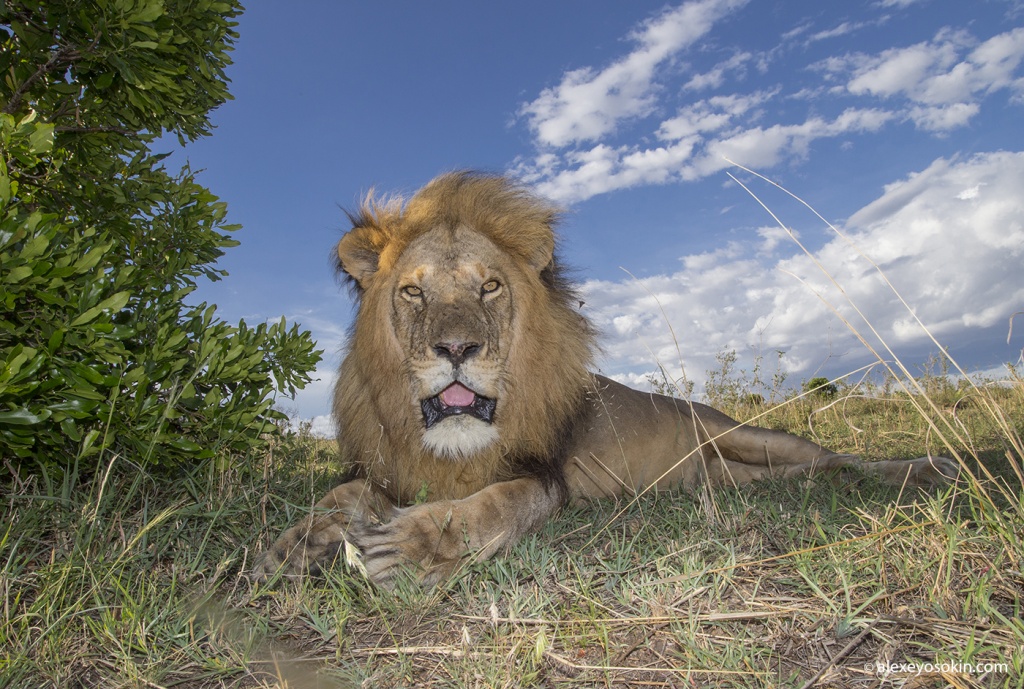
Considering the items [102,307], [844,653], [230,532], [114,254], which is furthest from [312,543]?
[114,254]

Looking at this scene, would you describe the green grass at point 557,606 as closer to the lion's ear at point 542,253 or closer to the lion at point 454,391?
the lion at point 454,391

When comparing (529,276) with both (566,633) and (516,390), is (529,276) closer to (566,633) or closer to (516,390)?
(516,390)

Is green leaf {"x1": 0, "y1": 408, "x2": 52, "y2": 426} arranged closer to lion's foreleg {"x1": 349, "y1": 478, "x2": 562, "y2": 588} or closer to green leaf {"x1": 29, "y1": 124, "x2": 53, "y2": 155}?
green leaf {"x1": 29, "y1": 124, "x2": 53, "y2": 155}

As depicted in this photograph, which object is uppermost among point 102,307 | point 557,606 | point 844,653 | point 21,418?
point 102,307

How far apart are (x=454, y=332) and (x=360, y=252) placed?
0.86 m

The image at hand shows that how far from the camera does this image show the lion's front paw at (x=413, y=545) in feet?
8.07

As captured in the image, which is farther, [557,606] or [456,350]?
[456,350]

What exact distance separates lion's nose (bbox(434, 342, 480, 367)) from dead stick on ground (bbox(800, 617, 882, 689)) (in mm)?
1597

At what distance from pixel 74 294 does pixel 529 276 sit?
1888mm

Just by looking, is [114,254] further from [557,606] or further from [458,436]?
[557,606]

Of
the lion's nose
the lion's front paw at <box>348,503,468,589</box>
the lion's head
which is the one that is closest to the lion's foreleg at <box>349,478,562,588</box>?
the lion's front paw at <box>348,503,468,589</box>

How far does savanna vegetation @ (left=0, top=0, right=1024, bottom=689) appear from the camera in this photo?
6.50ft

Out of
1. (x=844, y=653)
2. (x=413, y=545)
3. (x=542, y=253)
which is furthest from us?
(x=542, y=253)

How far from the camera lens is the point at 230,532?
121 inches
